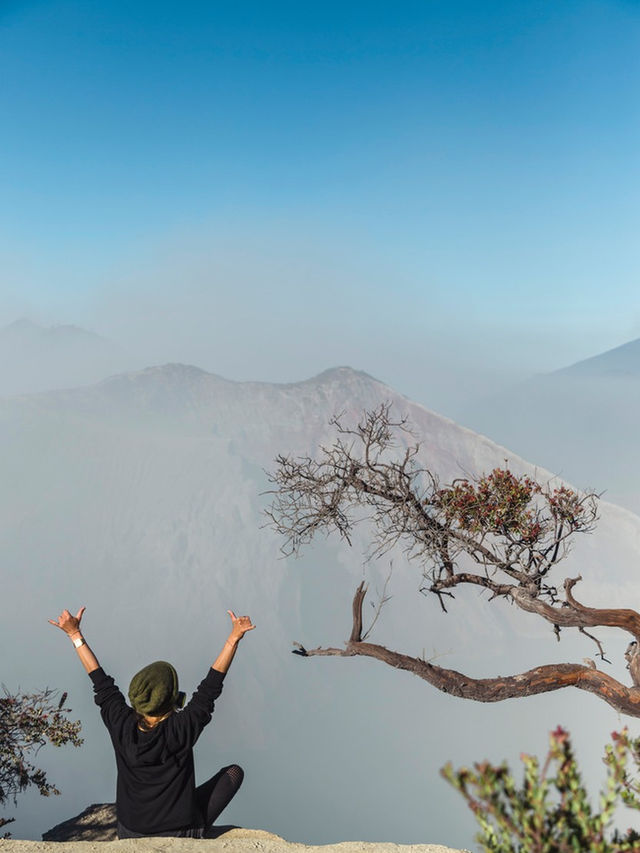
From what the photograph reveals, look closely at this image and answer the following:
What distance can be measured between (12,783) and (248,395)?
1941 inches

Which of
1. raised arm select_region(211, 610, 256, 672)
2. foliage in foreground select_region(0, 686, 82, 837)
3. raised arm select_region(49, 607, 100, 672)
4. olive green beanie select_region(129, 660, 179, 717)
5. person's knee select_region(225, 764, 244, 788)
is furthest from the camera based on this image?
foliage in foreground select_region(0, 686, 82, 837)

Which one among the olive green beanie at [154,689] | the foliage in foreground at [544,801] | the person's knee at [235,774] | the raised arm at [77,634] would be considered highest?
the raised arm at [77,634]

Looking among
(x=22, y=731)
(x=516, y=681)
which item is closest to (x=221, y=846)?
(x=516, y=681)

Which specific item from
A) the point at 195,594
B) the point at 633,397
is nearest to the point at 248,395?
the point at 195,594

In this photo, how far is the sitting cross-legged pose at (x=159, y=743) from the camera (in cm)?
343

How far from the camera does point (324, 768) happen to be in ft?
152

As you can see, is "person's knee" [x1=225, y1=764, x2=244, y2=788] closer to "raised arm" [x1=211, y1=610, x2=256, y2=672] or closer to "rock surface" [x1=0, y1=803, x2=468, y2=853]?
"rock surface" [x1=0, y1=803, x2=468, y2=853]

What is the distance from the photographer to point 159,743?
3461 mm

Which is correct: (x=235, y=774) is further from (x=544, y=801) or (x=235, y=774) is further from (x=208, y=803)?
(x=544, y=801)

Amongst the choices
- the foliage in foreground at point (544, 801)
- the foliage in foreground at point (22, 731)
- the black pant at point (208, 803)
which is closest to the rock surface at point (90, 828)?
the foliage in foreground at point (22, 731)

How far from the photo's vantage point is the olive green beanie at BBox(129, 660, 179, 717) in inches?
131

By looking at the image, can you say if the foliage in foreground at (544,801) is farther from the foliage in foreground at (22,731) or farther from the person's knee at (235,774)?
the foliage in foreground at (22,731)

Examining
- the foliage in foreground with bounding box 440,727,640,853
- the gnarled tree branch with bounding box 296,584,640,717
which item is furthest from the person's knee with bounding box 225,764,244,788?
the foliage in foreground with bounding box 440,727,640,853

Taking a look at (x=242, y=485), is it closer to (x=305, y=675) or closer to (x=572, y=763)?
(x=305, y=675)
